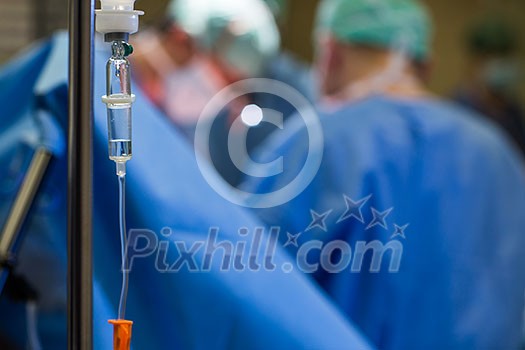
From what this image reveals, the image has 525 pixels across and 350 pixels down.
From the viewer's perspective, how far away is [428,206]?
4.15ft

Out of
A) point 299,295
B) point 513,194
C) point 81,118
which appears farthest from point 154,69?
point 81,118

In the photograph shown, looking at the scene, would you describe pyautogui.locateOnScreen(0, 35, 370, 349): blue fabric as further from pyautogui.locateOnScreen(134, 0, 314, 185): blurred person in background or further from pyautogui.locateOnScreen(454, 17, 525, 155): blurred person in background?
pyautogui.locateOnScreen(454, 17, 525, 155): blurred person in background

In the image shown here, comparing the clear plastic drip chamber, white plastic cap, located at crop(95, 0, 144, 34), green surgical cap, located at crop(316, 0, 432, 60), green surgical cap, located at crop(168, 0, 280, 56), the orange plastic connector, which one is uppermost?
green surgical cap, located at crop(168, 0, 280, 56)

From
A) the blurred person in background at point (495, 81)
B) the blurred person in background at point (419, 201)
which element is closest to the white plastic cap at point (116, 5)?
the blurred person in background at point (419, 201)

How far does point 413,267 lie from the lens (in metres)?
1.19

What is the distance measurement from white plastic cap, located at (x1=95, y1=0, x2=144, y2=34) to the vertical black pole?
2 centimetres

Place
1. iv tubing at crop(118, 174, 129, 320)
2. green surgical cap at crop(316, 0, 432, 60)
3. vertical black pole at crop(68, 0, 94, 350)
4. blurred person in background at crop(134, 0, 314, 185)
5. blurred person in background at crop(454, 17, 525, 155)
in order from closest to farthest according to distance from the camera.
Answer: vertical black pole at crop(68, 0, 94, 350) → iv tubing at crop(118, 174, 129, 320) → green surgical cap at crop(316, 0, 432, 60) → blurred person in background at crop(134, 0, 314, 185) → blurred person in background at crop(454, 17, 525, 155)

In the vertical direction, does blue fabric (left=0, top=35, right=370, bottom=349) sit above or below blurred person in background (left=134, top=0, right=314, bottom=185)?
below

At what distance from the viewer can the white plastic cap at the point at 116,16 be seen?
0.55 meters

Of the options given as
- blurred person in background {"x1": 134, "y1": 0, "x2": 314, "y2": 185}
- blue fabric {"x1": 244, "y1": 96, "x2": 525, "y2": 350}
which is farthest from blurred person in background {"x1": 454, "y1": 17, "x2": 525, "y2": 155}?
blue fabric {"x1": 244, "y1": 96, "x2": 525, "y2": 350}

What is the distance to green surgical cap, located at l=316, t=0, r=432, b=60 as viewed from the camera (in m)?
1.56

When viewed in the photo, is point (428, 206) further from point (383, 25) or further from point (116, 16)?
point (116, 16)

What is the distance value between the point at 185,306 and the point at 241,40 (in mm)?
1421

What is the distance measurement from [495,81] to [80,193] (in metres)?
3.33
